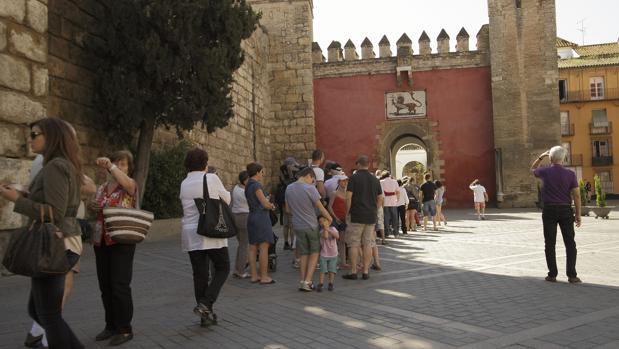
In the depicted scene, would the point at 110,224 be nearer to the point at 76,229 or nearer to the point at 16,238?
the point at 76,229

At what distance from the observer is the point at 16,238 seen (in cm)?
295

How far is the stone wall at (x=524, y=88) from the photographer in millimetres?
21219

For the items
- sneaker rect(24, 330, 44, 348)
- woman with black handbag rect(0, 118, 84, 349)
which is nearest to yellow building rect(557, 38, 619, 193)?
sneaker rect(24, 330, 44, 348)

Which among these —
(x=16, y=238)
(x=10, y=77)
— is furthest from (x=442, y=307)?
(x=10, y=77)

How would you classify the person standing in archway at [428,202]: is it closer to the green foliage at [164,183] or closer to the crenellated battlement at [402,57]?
the green foliage at [164,183]

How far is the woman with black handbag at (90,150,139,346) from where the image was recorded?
3.77m

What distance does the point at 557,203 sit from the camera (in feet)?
19.6

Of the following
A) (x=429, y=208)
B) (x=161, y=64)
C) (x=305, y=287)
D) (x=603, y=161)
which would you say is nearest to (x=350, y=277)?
(x=305, y=287)

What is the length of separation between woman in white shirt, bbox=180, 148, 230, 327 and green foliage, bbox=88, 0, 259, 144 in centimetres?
487

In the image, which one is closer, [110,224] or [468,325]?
[110,224]

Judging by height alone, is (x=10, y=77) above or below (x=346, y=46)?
below

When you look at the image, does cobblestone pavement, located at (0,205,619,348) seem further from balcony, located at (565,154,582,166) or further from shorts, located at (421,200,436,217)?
balcony, located at (565,154,582,166)

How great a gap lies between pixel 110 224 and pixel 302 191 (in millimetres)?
2433

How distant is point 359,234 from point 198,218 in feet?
8.40
